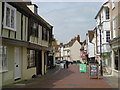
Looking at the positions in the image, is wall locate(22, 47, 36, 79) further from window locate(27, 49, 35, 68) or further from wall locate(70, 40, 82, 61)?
wall locate(70, 40, 82, 61)

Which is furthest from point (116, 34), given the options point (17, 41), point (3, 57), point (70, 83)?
point (3, 57)

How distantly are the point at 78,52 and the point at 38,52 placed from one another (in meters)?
65.1

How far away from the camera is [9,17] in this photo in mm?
13711

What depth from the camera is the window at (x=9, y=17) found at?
43.3 feet

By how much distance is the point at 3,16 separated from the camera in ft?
41.7

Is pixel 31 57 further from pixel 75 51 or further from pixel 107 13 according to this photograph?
pixel 75 51

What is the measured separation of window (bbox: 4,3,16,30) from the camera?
13.2 m

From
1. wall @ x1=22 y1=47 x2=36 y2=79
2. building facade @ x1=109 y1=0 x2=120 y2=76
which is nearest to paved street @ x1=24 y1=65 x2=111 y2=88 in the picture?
wall @ x1=22 y1=47 x2=36 y2=79

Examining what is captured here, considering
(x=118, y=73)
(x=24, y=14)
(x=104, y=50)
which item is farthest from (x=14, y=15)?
(x=104, y=50)

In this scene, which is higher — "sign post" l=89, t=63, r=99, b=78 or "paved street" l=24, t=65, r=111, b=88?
"sign post" l=89, t=63, r=99, b=78

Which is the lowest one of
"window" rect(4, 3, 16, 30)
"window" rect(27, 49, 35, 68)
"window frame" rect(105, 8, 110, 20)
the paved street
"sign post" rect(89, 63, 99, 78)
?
A: the paved street

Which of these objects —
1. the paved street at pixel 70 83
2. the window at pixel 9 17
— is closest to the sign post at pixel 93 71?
the paved street at pixel 70 83

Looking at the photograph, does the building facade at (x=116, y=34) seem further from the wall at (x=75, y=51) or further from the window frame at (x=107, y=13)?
the wall at (x=75, y=51)

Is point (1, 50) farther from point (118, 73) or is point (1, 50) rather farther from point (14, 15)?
point (118, 73)
